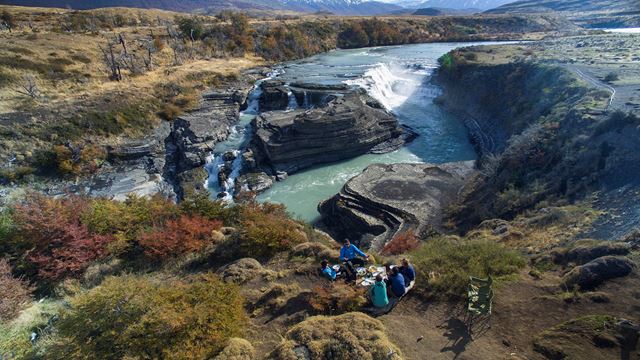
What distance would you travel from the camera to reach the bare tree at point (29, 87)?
30312 mm

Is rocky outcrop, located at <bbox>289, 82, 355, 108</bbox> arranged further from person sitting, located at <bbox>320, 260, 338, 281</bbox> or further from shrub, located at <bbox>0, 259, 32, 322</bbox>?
shrub, located at <bbox>0, 259, 32, 322</bbox>

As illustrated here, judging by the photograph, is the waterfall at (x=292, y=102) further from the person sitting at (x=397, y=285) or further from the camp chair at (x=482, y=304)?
the camp chair at (x=482, y=304)

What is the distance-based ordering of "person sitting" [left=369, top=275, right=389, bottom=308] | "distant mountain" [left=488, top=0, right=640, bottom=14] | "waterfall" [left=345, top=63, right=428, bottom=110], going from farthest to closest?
"distant mountain" [left=488, top=0, right=640, bottom=14] → "waterfall" [left=345, top=63, right=428, bottom=110] → "person sitting" [left=369, top=275, right=389, bottom=308]

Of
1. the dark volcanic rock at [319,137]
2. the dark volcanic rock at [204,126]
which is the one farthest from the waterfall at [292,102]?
the dark volcanic rock at [319,137]

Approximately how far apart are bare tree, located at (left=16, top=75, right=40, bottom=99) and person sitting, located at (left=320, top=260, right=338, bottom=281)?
3236 cm

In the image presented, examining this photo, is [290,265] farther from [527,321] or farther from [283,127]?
[283,127]

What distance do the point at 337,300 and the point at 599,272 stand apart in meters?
6.74

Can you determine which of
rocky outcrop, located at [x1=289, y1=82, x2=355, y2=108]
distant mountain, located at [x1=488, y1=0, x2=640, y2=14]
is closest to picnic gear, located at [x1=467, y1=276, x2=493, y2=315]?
rocky outcrop, located at [x1=289, y1=82, x2=355, y2=108]

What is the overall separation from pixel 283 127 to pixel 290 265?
19525 mm

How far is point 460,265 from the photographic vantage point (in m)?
10.6

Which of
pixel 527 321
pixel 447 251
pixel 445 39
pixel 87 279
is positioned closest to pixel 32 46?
pixel 87 279

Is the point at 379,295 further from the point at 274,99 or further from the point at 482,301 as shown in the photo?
the point at 274,99

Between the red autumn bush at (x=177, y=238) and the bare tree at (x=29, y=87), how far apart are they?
84.8ft

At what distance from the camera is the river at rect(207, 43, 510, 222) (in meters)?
26.7
